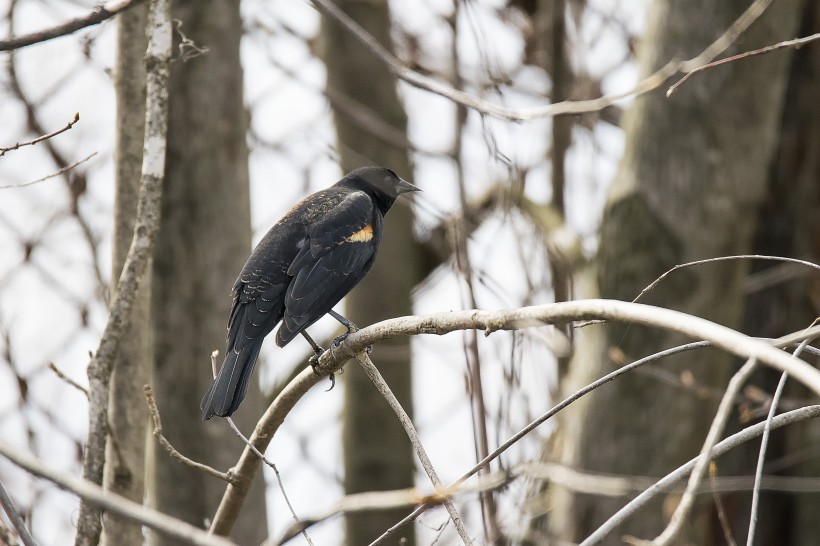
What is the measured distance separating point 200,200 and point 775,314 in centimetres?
418

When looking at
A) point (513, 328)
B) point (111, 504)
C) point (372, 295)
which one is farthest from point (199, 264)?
point (111, 504)

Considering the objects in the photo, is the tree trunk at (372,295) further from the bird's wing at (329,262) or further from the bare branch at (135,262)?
the bare branch at (135,262)

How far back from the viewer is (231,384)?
3.44 m

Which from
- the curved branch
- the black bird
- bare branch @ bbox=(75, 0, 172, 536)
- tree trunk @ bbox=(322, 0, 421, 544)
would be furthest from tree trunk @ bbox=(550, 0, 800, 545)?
bare branch @ bbox=(75, 0, 172, 536)

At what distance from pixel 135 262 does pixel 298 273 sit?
3.38 feet

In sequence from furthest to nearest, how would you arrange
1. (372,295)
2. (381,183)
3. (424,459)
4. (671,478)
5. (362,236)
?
(372,295) → (381,183) → (362,236) → (424,459) → (671,478)

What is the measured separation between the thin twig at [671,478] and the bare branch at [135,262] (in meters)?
1.69

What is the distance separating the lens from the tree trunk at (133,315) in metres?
3.45

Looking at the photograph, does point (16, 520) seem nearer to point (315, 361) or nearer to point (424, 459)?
point (424, 459)

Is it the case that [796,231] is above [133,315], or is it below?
above

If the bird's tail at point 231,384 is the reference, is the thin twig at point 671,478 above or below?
below

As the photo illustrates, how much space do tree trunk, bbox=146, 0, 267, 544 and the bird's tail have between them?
853 millimetres

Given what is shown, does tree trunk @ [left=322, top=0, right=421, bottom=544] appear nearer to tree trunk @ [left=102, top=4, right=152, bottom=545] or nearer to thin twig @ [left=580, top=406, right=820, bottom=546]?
tree trunk @ [left=102, top=4, right=152, bottom=545]

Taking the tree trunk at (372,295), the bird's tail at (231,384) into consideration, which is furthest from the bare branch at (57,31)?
the tree trunk at (372,295)
